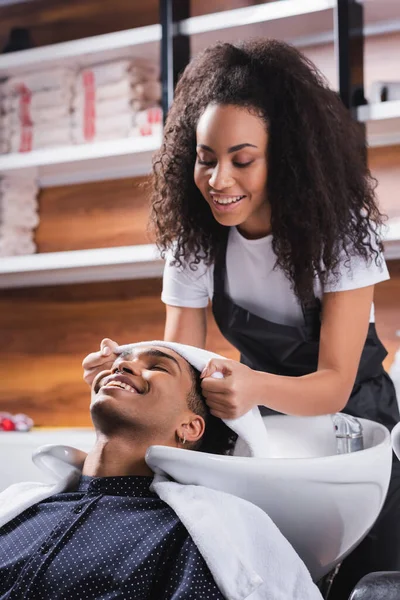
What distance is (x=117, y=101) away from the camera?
288 centimetres

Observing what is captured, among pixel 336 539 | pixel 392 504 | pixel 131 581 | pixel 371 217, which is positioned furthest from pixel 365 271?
pixel 131 581

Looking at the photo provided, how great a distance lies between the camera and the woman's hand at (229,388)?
1.31 meters

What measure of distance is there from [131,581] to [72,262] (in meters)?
1.81

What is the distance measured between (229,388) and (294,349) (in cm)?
43

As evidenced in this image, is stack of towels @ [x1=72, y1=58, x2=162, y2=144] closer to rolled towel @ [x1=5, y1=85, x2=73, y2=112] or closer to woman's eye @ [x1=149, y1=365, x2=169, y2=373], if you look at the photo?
rolled towel @ [x1=5, y1=85, x2=73, y2=112]

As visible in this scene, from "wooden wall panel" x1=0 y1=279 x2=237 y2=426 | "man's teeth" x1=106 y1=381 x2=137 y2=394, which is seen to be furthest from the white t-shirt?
"wooden wall panel" x1=0 y1=279 x2=237 y2=426

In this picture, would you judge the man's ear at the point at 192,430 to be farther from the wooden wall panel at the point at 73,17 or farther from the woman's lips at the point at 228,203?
the wooden wall panel at the point at 73,17

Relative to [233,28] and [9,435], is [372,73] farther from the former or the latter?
[9,435]

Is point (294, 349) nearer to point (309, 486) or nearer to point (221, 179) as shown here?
point (221, 179)

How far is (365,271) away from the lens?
1611 millimetres

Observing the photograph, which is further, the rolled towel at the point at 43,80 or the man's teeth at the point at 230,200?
the rolled towel at the point at 43,80

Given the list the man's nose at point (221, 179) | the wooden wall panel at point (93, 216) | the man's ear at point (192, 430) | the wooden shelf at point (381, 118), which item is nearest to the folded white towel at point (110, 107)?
the wooden wall panel at point (93, 216)

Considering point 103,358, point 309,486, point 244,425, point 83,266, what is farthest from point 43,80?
point 309,486

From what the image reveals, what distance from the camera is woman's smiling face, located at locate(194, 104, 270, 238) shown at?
5.16ft
